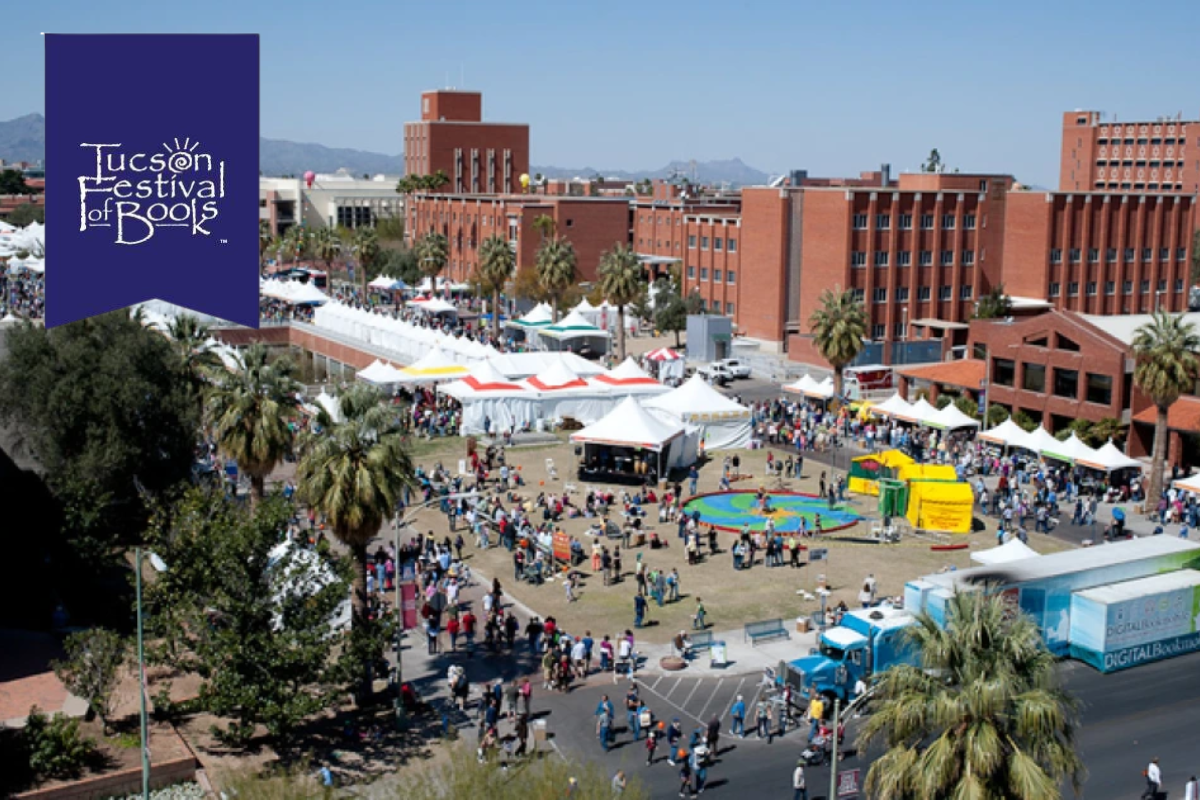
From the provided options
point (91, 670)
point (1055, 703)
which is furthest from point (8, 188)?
point (1055, 703)

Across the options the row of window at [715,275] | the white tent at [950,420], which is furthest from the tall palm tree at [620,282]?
the white tent at [950,420]

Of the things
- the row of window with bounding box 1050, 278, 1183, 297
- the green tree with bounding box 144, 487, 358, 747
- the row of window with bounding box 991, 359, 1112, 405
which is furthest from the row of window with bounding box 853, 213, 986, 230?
the green tree with bounding box 144, 487, 358, 747

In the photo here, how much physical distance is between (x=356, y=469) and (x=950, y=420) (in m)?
32.4

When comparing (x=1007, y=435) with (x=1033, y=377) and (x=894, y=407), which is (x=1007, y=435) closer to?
(x=894, y=407)

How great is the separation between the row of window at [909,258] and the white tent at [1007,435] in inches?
1140

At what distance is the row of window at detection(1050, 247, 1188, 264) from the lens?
8319cm

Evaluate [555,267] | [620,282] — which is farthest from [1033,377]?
[555,267]

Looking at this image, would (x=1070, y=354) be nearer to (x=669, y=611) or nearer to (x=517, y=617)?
(x=669, y=611)

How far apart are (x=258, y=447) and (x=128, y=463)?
13.8 ft

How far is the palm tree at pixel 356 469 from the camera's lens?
86.1 feet

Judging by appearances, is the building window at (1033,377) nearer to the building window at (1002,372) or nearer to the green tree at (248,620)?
the building window at (1002,372)

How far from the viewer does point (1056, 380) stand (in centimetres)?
5272

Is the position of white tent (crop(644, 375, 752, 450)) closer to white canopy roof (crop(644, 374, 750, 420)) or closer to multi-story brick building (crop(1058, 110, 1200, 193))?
white canopy roof (crop(644, 374, 750, 420))

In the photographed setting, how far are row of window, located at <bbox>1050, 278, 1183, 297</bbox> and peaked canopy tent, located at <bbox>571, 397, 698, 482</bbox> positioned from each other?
147ft
